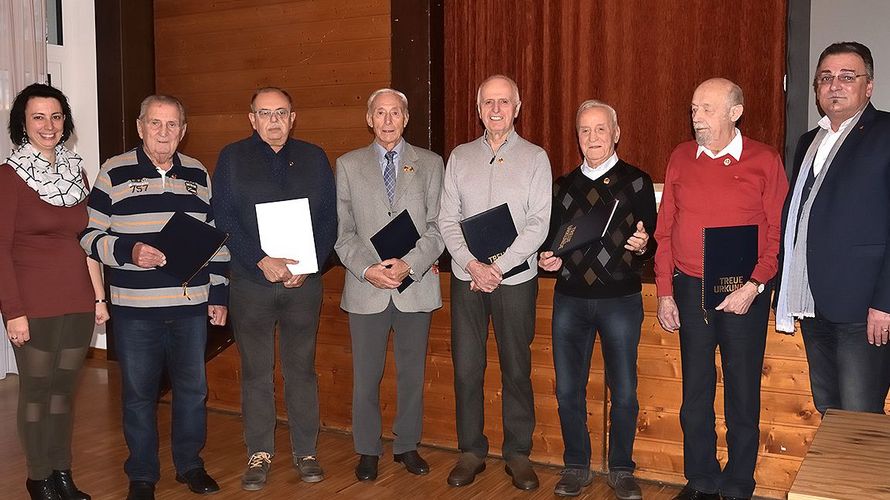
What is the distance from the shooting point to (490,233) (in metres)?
2.96

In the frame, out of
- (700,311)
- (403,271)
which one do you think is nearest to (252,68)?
Answer: (403,271)

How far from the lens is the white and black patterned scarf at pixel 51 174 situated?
268 centimetres

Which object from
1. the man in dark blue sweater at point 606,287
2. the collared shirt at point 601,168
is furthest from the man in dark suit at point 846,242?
the collared shirt at point 601,168

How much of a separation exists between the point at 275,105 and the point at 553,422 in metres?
1.82

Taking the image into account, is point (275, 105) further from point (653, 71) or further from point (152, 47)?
point (152, 47)

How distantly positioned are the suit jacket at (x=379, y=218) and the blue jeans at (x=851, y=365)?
1453 millimetres

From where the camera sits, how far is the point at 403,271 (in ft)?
10.1

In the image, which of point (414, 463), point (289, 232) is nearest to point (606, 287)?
point (414, 463)

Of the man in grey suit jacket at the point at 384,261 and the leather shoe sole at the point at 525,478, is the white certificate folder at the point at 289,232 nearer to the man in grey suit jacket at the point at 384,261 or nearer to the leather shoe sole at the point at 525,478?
the man in grey suit jacket at the point at 384,261

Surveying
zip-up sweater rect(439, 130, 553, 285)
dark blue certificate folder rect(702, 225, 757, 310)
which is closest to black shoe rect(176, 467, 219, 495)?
zip-up sweater rect(439, 130, 553, 285)

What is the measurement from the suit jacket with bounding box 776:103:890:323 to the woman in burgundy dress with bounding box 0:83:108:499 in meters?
2.55

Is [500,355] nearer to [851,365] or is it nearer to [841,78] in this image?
[851,365]

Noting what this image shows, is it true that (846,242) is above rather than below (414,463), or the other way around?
above

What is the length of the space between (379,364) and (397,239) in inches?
21.8
